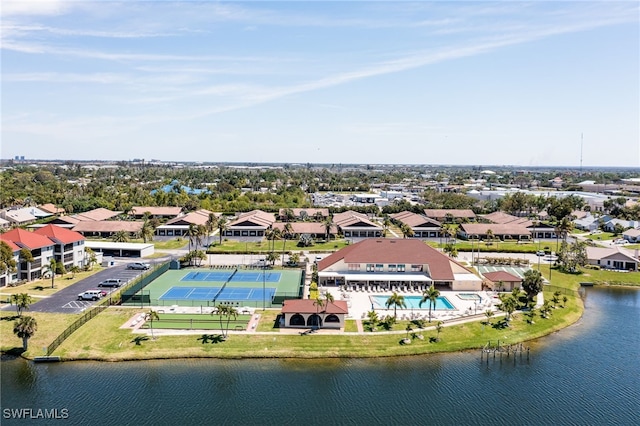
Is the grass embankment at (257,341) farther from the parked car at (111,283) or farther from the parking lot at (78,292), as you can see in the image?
the parked car at (111,283)

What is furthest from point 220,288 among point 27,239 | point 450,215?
point 450,215

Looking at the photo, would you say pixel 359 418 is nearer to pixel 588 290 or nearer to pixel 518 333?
pixel 518 333

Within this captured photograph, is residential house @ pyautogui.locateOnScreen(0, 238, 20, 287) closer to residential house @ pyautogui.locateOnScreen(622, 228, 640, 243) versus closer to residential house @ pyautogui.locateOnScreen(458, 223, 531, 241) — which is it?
residential house @ pyautogui.locateOnScreen(458, 223, 531, 241)

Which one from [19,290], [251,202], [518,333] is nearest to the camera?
[518,333]

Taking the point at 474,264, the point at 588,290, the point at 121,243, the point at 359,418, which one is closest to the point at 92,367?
the point at 359,418

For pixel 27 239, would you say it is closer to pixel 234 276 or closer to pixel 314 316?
pixel 234 276
